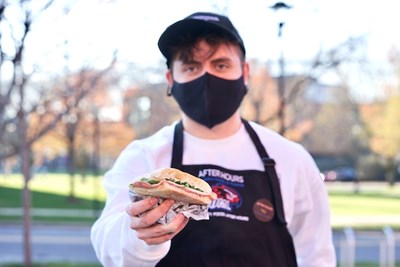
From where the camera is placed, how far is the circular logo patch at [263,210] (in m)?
2.20

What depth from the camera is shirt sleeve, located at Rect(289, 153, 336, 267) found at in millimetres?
2389

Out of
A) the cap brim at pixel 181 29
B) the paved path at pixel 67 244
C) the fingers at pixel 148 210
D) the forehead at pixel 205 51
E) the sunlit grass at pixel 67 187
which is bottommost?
the sunlit grass at pixel 67 187

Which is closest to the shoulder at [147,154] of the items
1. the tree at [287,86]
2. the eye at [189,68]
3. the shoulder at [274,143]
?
the eye at [189,68]

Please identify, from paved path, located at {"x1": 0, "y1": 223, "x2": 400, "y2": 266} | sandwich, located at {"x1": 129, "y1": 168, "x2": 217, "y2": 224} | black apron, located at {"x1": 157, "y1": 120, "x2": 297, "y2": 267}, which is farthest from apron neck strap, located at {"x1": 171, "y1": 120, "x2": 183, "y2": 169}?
paved path, located at {"x1": 0, "y1": 223, "x2": 400, "y2": 266}

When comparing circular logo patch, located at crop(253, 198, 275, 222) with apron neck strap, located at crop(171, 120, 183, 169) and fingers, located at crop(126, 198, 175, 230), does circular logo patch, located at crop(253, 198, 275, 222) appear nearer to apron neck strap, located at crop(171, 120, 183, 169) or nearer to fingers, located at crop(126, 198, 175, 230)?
apron neck strap, located at crop(171, 120, 183, 169)

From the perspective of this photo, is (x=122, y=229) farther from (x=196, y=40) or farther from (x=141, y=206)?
(x=196, y=40)

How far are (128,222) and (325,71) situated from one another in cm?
607

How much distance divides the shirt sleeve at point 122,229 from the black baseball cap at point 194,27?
467 mm

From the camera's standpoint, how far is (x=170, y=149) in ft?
7.56

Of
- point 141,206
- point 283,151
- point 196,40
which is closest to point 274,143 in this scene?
point 283,151

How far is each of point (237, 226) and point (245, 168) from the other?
27cm

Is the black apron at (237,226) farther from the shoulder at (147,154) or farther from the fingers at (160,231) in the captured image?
the fingers at (160,231)

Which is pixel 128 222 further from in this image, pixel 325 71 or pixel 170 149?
pixel 325 71

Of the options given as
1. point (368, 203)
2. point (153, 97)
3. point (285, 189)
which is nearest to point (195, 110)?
point (285, 189)
